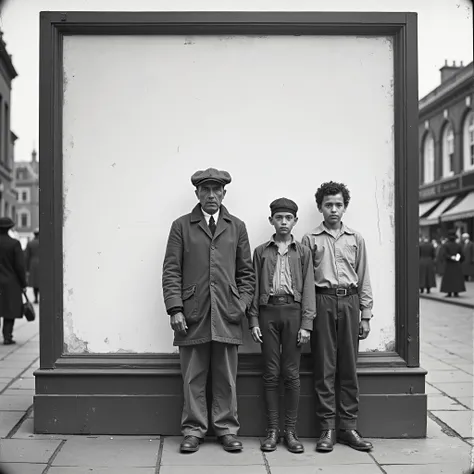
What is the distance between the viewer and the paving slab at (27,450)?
183 inches

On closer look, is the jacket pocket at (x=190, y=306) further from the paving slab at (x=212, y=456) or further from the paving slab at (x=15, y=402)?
the paving slab at (x=15, y=402)

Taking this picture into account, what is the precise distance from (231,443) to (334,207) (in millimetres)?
1938

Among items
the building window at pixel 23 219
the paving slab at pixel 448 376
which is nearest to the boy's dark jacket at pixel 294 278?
the paving slab at pixel 448 376

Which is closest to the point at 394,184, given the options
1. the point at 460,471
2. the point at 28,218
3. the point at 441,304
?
the point at 460,471

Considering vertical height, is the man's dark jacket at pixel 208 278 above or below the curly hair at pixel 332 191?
below

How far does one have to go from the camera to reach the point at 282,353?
5055mm

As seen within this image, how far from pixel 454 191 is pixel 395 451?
29920 mm

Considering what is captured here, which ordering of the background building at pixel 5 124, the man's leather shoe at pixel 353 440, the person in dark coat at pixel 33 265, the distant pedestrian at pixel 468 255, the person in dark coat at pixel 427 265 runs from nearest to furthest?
the man's leather shoe at pixel 353 440 → the person in dark coat at pixel 33 265 → the person in dark coat at pixel 427 265 → the distant pedestrian at pixel 468 255 → the background building at pixel 5 124

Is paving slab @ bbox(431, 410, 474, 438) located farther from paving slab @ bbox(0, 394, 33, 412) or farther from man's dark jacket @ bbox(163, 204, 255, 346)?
paving slab @ bbox(0, 394, 33, 412)

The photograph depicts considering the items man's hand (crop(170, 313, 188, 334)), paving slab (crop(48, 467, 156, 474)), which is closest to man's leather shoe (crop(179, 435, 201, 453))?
paving slab (crop(48, 467, 156, 474))

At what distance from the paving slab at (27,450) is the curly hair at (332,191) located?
2757 mm

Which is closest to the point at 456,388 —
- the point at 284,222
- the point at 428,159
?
the point at 284,222

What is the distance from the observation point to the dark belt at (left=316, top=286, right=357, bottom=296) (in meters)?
5.09

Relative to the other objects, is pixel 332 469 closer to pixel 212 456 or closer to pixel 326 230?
pixel 212 456
